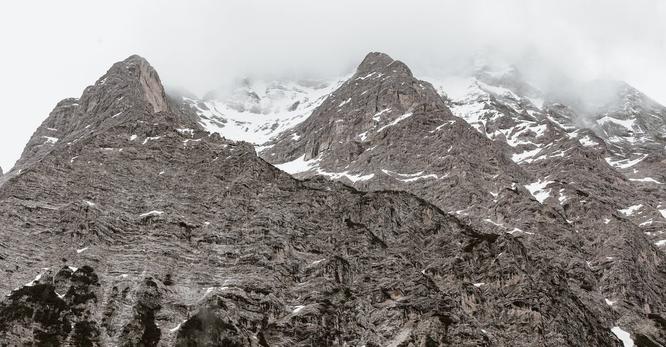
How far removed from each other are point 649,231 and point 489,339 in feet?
247

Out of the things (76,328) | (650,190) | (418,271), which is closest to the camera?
(76,328)

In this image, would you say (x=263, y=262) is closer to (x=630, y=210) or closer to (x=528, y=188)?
(x=528, y=188)

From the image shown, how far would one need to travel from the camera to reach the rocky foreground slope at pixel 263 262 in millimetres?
93125

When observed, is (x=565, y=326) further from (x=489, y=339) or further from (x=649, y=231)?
(x=649, y=231)

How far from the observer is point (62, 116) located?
199m

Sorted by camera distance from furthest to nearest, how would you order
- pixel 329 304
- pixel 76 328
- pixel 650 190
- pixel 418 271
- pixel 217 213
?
pixel 650 190 → pixel 217 213 → pixel 418 271 → pixel 329 304 → pixel 76 328

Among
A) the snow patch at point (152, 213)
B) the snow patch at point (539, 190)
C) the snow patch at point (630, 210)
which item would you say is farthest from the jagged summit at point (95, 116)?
the snow patch at point (630, 210)

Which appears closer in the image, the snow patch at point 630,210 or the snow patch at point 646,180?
the snow patch at point 630,210

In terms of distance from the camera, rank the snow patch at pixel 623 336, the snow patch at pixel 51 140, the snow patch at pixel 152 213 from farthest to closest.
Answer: the snow patch at pixel 51 140 < the snow patch at pixel 152 213 < the snow patch at pixel 623 336

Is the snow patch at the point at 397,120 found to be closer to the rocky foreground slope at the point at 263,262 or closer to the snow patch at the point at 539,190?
the snow patch at the point at 539,190

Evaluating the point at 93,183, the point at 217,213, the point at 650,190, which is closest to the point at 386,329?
the point at 217,213

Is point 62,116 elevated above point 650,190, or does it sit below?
below

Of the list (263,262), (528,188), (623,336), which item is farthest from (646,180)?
Answer: (263,262)

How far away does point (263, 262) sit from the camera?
348ft
